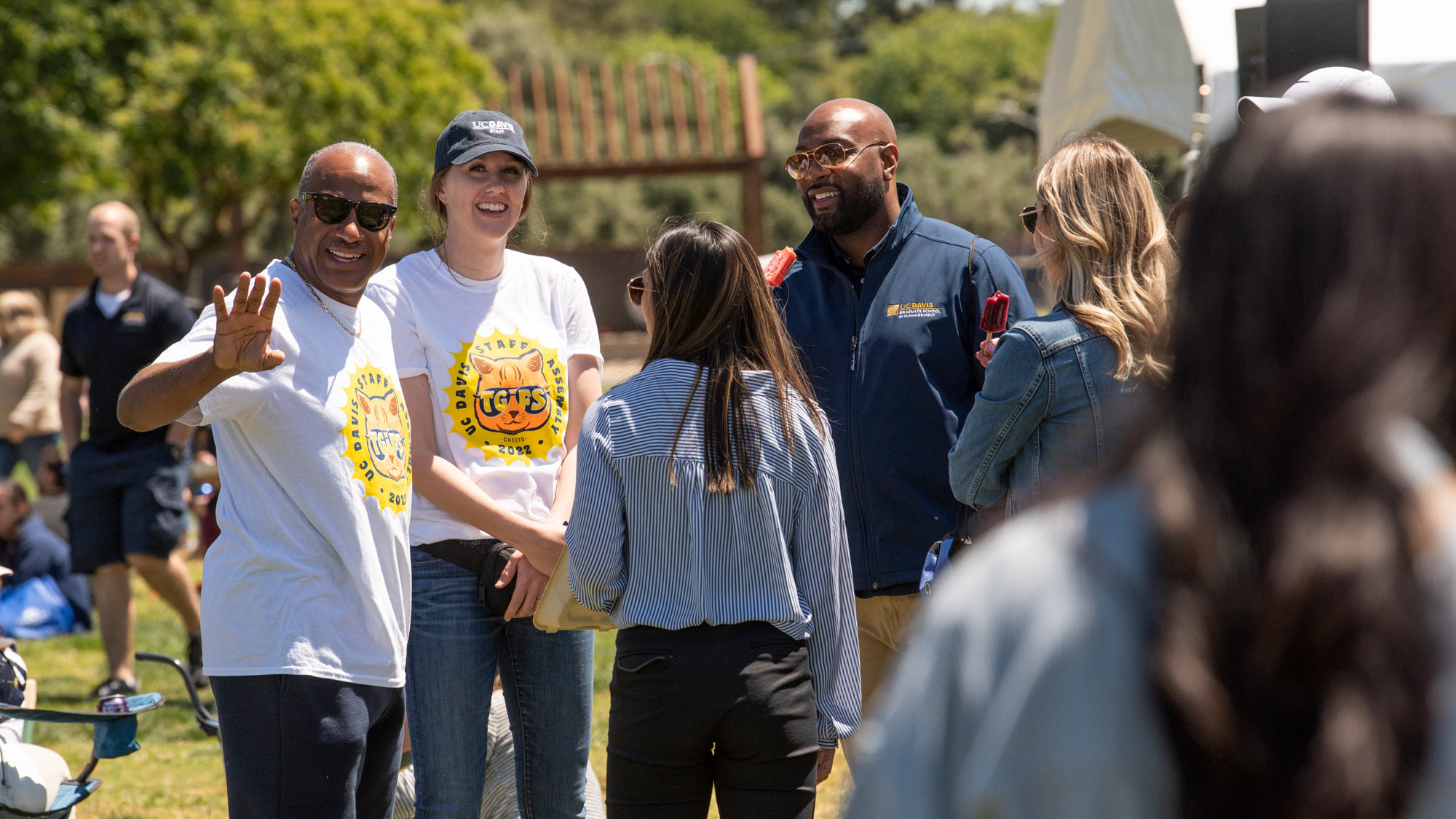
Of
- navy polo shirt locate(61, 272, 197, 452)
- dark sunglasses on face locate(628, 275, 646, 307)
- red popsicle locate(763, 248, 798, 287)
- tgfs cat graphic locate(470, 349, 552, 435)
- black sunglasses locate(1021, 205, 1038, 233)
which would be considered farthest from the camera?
navy polo shirt locate(61, 272, 197, 452)

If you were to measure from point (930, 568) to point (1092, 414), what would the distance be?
66 centimetres

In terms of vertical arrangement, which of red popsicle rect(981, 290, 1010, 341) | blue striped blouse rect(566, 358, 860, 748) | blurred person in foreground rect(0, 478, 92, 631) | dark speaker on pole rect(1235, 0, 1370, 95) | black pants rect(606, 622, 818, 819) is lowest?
blurred person in foreground rect(0, 478, 92, 631)

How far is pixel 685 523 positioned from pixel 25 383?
757 cm

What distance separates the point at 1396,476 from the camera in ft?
2.94

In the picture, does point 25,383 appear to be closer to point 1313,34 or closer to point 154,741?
point 154,741

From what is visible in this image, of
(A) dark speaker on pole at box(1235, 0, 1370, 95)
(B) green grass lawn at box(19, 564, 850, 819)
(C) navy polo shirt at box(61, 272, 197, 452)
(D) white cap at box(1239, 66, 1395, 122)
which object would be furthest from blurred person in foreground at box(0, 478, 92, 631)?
(D) white cap at box(1239, 66, 1395, 122)

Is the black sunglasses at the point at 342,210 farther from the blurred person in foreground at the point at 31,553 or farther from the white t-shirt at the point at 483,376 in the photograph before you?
the blurred person in foreground at the point at 31,553

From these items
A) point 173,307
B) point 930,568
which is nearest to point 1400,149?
point 930,568

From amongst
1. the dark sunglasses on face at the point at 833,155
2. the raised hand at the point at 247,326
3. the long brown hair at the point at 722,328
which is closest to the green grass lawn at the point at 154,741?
the long brown hair at the point at 722,328

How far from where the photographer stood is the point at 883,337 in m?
3.58

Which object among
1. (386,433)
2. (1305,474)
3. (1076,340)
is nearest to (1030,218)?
(1076,340)

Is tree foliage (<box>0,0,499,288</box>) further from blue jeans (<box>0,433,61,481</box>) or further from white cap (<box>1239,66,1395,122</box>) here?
white cap (<box>1239,66,1395,122</box>)

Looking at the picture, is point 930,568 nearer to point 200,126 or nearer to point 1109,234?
point 1109,234

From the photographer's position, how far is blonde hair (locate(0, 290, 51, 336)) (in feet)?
28.2
